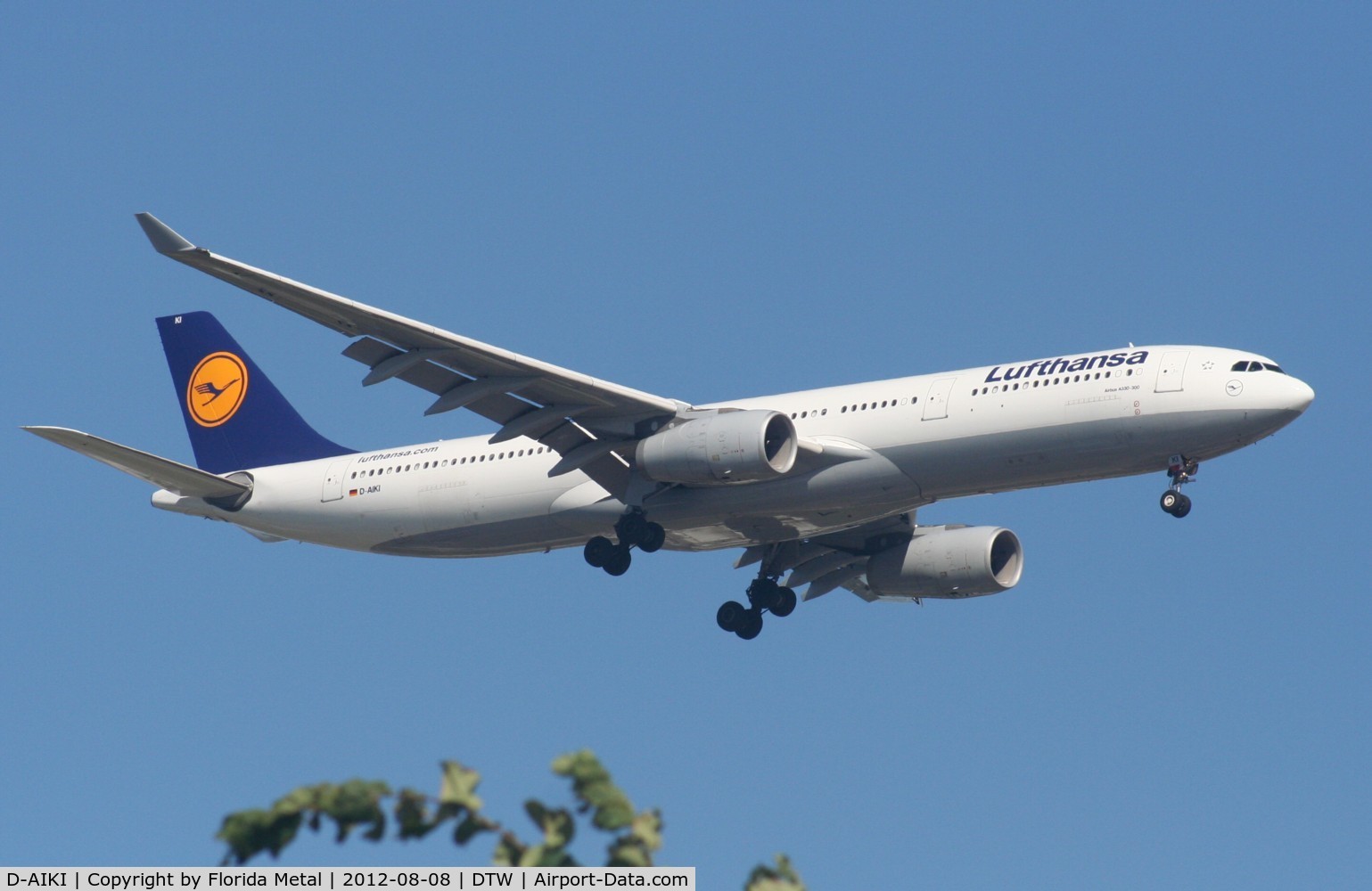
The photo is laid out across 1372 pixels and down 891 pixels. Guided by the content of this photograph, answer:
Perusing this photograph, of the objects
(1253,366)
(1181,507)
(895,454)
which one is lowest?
(1181,507)

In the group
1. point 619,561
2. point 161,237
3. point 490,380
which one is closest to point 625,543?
point 619,561

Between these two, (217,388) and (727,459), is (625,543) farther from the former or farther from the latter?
(217,388)

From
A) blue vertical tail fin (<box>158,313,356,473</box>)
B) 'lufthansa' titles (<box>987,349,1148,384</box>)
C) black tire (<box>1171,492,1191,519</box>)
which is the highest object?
blue vertical tail fin (<box>158,313,356,473</box>)

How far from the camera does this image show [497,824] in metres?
10.4

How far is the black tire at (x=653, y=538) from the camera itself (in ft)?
125

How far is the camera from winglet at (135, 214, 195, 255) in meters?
30.9

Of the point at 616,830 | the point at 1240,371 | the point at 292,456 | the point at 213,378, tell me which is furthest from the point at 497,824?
the point at 213,378

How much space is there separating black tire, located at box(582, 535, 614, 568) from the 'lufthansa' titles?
896 centimetres

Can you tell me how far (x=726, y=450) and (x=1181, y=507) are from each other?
9.03 metres

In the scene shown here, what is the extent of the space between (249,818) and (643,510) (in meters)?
28.2

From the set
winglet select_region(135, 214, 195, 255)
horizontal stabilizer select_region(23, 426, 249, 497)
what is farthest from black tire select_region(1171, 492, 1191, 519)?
horizontal stabilizer select_region(23, 426, 249, 497)

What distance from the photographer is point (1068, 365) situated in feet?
117
